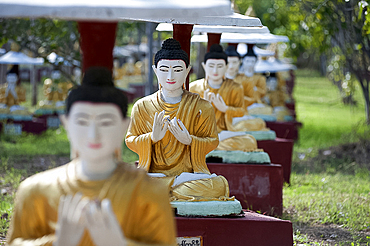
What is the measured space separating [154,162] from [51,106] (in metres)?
8.36

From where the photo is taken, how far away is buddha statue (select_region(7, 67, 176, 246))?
2578 mm

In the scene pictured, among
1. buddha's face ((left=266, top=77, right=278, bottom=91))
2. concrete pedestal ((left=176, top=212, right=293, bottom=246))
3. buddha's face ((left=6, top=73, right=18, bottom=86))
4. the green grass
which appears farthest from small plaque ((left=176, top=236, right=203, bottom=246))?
buddha's face ((left=266, top=77, right=278, bottom=91))

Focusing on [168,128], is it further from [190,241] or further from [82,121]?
[82,121]

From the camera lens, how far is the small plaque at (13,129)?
10891 millimetres

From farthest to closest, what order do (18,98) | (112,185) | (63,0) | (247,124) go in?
(18,98)
(247,124)
(112,185)
(63,0)

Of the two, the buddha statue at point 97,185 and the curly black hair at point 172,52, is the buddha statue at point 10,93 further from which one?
the buddha statue at point 97,185

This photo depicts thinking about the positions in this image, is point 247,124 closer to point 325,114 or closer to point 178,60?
point 178,60

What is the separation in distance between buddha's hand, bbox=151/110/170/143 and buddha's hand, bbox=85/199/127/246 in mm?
1780

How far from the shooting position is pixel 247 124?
24.7 ft

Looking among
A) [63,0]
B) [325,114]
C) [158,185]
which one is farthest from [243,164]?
[325,114]

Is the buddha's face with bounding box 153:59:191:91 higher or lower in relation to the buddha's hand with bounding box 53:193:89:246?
higher

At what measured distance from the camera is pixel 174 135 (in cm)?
432

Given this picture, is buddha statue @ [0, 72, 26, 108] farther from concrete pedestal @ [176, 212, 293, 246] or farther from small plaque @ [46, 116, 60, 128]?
concrete pedestal @ [176, 212, 293, 246]

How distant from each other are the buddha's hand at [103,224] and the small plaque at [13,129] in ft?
29.6
